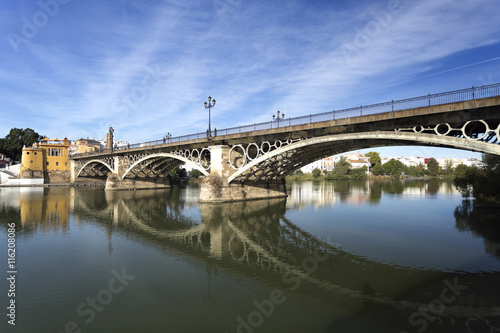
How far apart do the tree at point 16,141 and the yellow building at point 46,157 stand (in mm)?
6435

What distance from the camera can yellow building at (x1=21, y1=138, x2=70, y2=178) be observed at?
63.0m

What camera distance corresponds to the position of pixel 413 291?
8.26 m

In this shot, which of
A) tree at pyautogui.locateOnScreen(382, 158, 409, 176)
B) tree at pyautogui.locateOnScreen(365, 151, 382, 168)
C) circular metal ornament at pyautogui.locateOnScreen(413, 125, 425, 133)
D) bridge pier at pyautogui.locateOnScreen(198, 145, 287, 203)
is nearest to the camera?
circular metal ornament at pyautogui.locateOnScreen(413, 125, 425, 133)

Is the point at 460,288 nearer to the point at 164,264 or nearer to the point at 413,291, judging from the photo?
the point at 413,291

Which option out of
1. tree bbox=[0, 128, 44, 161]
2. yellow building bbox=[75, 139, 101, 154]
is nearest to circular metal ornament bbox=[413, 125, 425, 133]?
yellow building bbox=[75, 139, 101, 154]

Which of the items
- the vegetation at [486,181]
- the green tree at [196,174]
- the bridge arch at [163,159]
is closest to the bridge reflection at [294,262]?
the bridge arch at [163,159]

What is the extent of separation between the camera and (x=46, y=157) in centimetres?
6788

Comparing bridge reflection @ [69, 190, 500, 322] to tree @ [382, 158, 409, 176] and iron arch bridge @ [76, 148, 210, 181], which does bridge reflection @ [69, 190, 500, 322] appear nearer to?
iron arch bridge @ [76, 148, 210, 181]

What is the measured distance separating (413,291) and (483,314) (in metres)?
1.63

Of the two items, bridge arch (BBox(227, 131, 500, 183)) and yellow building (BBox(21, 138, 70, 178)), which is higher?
yellow building (BBox(21, 138, 70, 178))

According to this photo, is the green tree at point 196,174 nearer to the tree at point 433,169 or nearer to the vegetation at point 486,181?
the vegetation at point 486,181

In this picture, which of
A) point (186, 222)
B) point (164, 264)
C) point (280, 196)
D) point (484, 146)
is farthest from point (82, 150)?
point (484, 146)

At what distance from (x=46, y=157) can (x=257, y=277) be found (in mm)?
75614

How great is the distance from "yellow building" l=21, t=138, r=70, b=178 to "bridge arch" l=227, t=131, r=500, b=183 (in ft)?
188
